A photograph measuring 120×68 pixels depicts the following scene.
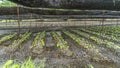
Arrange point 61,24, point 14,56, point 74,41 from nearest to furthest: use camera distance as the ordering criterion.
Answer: point 14,56 < point 74,41 < point 61,24

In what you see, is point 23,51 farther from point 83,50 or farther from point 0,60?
point 83,50

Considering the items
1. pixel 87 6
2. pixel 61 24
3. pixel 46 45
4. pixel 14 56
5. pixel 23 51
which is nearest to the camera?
pixel 87 6

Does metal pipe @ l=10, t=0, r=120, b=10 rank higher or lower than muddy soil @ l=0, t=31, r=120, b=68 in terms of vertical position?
higher

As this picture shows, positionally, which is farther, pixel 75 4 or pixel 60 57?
pixel 60 57

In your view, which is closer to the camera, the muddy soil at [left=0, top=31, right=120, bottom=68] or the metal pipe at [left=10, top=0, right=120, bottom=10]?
the metal pipe at [left=10, top=0, right=120, bottom=10]

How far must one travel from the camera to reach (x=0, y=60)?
6.12m

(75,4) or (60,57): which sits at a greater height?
(75,4)

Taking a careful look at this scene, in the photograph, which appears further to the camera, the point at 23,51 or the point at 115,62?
the point at 23,51

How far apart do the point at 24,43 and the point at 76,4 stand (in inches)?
140

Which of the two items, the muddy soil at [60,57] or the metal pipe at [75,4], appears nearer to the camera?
the metal pipe at [75,4]

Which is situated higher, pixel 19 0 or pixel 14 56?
pixel 19 0

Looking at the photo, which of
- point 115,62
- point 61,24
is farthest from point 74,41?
point 61,24

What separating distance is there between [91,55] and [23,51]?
2128 millimetres

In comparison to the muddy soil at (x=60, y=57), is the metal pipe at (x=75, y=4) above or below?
above
